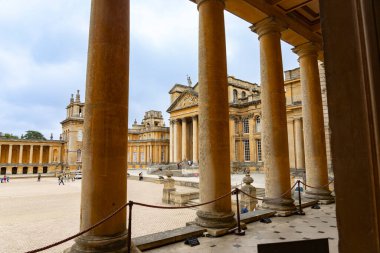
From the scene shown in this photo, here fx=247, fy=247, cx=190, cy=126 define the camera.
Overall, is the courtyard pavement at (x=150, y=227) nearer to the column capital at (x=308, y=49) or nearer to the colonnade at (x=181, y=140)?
the column capital at (x=308, y=49)

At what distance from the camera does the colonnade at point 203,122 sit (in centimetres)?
423

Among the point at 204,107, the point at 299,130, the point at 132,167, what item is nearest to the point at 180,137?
the point at 132,167

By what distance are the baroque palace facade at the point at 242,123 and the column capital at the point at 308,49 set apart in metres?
24.4

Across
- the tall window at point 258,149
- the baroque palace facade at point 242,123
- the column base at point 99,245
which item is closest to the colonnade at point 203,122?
the column base at point 99,245

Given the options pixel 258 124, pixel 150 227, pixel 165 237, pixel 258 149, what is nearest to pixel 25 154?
pixel 258 149

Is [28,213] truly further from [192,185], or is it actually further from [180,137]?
[180,137]

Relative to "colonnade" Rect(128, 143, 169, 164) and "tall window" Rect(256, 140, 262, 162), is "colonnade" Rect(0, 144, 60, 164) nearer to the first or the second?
"colonnade" Rect(128, 143, 169, 164)

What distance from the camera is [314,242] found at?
2.59m

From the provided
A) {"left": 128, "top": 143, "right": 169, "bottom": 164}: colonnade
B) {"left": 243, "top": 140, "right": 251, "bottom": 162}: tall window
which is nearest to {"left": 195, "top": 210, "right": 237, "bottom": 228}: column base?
{"left": 243, "top": 140, "right": 251, "bottom": 162}: tall window

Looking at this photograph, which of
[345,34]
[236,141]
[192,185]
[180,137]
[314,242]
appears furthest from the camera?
[180,137]

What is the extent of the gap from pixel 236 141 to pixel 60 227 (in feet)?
129

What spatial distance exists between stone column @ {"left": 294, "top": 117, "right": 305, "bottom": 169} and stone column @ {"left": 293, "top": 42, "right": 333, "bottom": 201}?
23.5 metres

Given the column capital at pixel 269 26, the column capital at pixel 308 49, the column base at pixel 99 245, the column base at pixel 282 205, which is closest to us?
the column base at pixel 99 245

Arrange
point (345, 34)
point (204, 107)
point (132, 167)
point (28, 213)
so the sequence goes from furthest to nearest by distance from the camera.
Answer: point (132, 167)
point (28, 213)
point (204, 107)
point (345, 34)
